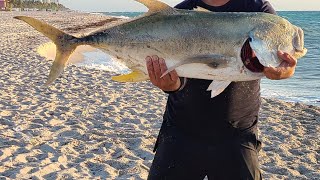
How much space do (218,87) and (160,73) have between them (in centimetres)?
37

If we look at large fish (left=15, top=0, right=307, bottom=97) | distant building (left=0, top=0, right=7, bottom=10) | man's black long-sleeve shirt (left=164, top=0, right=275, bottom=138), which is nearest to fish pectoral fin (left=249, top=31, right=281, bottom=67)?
large fish (left=15, top=0, right=307, bottom=97)

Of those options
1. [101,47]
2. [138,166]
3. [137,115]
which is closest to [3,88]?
[137,115]

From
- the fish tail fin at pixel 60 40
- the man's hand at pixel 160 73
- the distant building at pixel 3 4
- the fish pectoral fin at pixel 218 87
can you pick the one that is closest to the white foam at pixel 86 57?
the fish tail fin at pixel 60 40

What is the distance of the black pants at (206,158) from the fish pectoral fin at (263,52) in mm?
559

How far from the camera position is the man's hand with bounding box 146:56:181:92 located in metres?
2.75

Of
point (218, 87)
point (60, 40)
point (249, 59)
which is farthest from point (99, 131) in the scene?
point (249, 59)

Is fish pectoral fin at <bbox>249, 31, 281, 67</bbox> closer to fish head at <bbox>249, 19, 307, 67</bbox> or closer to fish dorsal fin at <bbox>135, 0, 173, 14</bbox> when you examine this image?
fish head at <bbox>249, 19, 307, 67</bbox>

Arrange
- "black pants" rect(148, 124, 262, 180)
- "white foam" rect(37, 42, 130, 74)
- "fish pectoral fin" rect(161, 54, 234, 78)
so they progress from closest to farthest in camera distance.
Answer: "fish pectoral fin" rect(161, 54, 234, 78)
"black pants" rect(148, 124, 262, 180)
"white foam" rect(37, 42, 130, 74)

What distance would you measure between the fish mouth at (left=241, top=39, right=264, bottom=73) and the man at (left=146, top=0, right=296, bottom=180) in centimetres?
32

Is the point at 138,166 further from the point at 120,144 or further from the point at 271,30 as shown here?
the point at 271,30

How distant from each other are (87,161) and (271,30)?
382 centimetres

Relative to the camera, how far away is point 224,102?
295cm

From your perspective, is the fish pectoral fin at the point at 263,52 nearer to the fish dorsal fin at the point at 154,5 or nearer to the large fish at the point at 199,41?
the large fish at the point at 199,41

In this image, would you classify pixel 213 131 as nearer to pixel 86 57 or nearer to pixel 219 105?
pixel 219 105
